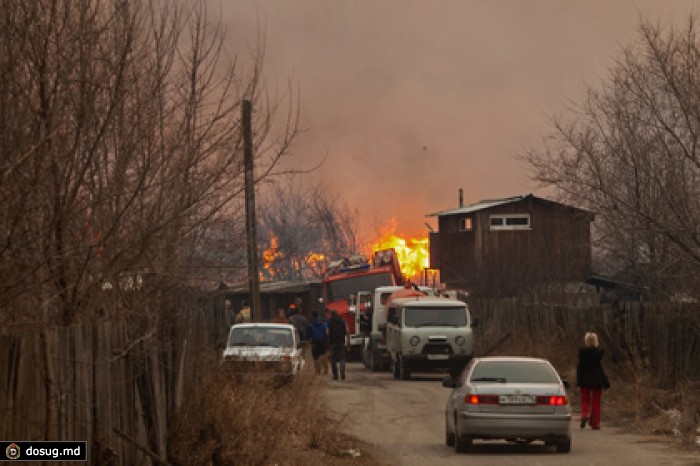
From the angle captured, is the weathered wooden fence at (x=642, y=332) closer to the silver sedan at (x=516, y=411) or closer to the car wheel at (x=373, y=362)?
the car wheel at (x=373, y=362)

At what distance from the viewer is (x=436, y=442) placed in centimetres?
2255

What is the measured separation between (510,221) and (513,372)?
55.3 metres

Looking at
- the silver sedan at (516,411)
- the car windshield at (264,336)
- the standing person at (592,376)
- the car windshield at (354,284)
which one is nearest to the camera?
the silver sedan at (516,411)

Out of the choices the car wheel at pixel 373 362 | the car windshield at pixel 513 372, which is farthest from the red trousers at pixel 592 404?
the car wheel at pixel 373 362

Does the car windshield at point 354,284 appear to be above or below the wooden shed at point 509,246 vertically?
below

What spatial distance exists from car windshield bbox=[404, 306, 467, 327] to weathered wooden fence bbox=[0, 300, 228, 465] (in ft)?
75.6

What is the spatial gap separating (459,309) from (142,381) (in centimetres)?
2695

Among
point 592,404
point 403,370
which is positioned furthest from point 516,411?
point 403,370

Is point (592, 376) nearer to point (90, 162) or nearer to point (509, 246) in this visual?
point (90, 162)

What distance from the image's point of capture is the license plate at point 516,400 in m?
20.1

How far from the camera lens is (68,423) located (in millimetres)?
10992

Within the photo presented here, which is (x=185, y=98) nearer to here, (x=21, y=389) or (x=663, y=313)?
(x=21, y=389)

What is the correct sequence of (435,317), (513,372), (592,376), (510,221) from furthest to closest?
(510,221) < (435,317) < (592,376) < (513,372)

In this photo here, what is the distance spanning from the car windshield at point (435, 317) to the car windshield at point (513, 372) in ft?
62.9
